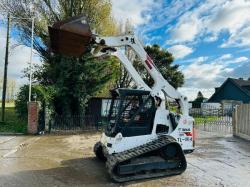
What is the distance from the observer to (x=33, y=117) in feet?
60.1

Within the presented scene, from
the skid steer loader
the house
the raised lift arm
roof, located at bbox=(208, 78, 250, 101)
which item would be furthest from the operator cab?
roof, located at bbox=(208, 78, 250, 101)

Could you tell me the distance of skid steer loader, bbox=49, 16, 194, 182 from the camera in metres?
8.48

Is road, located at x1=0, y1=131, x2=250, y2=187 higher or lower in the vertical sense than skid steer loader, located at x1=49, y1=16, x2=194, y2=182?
lower

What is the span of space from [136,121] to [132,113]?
0.29 metres

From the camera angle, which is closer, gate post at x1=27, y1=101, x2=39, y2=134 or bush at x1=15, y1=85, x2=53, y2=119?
gate post at x1=27, y1=101, x2=39, y2=134

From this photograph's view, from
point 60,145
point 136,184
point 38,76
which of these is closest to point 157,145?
point 136,184

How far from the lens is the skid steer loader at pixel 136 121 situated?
8480 mm

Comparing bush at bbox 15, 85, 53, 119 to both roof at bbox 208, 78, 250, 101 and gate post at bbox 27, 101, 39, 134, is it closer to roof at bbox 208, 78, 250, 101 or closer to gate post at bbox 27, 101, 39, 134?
gate post at bbox 27, 101, 39, 134

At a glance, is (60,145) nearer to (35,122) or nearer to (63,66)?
(35,122)

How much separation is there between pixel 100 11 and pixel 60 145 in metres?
13.9

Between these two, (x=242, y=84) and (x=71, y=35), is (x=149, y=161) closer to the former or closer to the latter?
(x=71, y=35)

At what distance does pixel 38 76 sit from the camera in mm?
23703

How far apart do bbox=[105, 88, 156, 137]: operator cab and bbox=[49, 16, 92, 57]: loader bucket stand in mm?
1635

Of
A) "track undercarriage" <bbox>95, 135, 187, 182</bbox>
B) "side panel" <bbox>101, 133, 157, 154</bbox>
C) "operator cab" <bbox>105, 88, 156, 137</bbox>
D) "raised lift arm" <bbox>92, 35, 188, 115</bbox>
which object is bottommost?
"track undercarriage" <bbox>95, 135, 187, 182</bbox>
